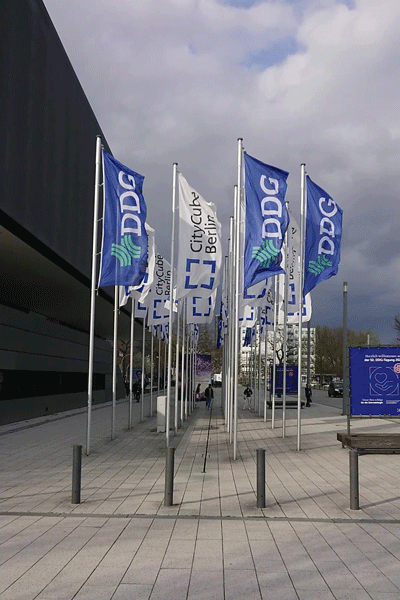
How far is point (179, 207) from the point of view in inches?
667

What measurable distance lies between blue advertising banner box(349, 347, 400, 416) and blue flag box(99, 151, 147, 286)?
7.12 m

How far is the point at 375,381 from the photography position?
17.8 metres

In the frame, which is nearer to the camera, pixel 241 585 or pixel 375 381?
pixel 241 585

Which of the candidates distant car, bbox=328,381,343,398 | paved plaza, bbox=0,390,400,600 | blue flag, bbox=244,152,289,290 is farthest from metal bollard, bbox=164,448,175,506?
distant car, bbox=328,381,343,398

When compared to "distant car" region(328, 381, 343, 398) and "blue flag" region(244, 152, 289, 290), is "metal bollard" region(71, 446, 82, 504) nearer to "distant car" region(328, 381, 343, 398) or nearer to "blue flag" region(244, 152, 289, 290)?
"blue flag" region(244, 152, 289, 290)

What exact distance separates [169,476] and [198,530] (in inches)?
56.7

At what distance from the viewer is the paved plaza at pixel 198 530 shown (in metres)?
6.28

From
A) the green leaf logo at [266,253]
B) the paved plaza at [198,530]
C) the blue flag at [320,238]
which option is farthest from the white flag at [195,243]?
the paved plaza at [198,530]

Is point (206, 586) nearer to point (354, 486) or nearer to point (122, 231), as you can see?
point (354, 486)

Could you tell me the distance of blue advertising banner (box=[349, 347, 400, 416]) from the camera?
57.8 ft

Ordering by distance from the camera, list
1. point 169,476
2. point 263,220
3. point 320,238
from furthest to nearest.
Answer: point 320,238
point 263,220
point 169,476

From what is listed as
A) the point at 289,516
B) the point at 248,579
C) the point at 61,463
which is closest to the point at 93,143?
the point at 61,463

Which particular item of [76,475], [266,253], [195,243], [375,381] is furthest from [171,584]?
[375,381]

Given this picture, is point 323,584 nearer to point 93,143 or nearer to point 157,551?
point 157,551
